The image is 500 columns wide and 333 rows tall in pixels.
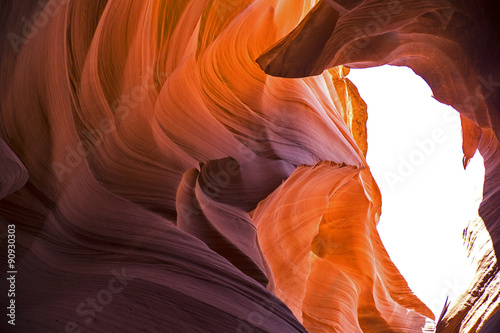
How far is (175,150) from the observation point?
3.48m

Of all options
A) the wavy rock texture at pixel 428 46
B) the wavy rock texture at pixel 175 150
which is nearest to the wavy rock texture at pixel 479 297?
the wavy rock texture at pixel 428 46

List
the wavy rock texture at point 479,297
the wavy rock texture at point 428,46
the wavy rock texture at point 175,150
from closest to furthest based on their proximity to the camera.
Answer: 1. the wavy rock texture at point 175,150
2. the wavy rock texture at point 428,46
3. the wavy rock texture at point 479,297

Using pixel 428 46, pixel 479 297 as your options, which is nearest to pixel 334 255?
pixel 479 297

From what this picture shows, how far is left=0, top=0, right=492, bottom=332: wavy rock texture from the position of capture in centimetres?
245

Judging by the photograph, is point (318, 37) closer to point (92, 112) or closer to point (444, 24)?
point (444, 24)

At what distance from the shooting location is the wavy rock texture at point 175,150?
2.45 metres

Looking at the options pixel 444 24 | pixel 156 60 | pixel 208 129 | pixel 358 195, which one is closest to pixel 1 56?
pixel 156 60

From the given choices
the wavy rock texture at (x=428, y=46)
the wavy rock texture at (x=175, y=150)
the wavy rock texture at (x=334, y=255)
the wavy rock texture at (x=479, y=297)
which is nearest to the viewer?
the wavy rock texture at (x=175, y=150)

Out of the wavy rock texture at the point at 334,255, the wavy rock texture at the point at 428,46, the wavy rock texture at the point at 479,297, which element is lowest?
the wavy rock texture at the point at 334,255

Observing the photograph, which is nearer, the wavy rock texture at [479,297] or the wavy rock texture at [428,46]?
the wavy rock texture at [428,46]

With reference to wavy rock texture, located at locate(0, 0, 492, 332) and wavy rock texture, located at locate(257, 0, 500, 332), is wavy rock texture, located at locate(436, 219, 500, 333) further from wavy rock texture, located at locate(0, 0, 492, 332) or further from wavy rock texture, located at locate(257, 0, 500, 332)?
wavy rock texture, located at locate(0, 0, 492, 332)

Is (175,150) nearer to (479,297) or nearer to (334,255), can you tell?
(479,297)

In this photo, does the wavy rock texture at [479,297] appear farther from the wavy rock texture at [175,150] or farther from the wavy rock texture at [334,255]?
the wavy rock texture at [334,255]

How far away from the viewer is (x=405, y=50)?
3639 millimetres
